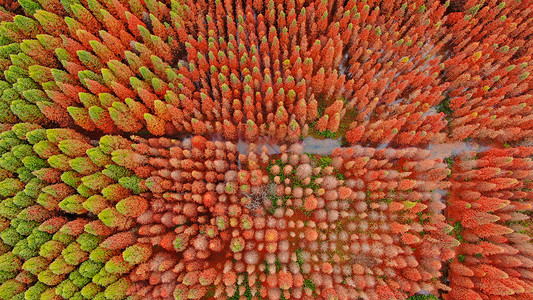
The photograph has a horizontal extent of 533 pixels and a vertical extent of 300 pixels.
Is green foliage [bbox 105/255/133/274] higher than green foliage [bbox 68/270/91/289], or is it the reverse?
green foliage [bbox 105/255/133/274]

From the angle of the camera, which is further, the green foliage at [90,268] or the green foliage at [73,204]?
the green foliage at [73,204]

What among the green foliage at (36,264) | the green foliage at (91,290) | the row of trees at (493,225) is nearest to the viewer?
the green foliage at (91,290)

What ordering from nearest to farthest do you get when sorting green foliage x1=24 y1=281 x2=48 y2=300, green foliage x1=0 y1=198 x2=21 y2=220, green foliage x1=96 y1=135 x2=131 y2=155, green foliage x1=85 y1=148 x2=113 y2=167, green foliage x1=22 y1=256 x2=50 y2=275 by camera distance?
green foliage x1=24 y1=281 x2=48 y2=300
green foliage x1=22 y1=256 x2=50 y2=275
green foliage x1=0 y1=198 x2=21 y2=220
green foliage x1=85 y1=148 x2=113 y2=167
green foliage x1=96 y1=135 x2=131 y2=155

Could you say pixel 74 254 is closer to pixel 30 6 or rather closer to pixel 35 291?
pixel 35 291

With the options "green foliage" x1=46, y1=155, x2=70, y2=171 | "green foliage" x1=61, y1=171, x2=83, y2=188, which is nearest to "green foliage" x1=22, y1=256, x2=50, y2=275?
"green foliage" x1=61, y1=171, x2=83, y2=188

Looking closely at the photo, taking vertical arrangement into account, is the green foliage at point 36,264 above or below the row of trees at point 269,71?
below

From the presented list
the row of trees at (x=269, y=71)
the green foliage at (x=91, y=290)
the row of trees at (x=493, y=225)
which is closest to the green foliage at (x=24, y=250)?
the green foliage at (x=91, y=290)

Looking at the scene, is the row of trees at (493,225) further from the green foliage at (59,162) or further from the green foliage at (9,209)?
the green foliage at (9,209)

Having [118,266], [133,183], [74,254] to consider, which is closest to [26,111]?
[133,183]

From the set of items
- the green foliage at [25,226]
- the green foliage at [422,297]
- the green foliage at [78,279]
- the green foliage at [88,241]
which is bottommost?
the green foliage at [422,297]

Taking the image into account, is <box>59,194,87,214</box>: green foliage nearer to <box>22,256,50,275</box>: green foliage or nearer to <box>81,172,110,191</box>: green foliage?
<box>81,172,110,191</box>: green foliage

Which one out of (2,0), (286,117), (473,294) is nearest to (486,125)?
(473,294)
